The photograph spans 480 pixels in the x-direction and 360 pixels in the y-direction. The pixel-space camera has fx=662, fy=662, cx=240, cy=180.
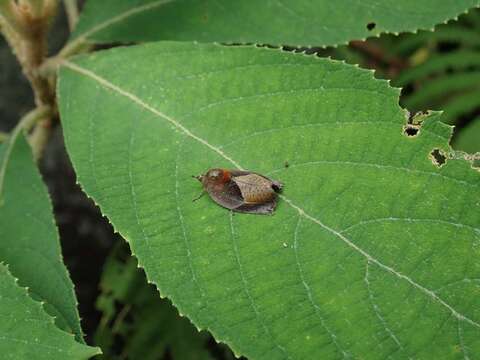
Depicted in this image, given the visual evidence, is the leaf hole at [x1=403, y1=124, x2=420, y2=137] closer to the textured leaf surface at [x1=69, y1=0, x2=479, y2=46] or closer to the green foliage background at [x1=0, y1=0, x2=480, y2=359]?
the green foliage background at [x1=0, y1=0, x2=480, y2=359]

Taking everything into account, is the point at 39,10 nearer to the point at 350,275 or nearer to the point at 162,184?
the point at 162,184

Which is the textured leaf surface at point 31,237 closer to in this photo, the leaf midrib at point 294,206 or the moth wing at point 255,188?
the leaf midrib at point 294,206

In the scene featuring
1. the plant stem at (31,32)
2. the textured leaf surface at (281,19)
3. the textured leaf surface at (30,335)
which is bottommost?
the textured leaf surface at (30,335)

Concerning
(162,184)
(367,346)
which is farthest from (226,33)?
(367,346)

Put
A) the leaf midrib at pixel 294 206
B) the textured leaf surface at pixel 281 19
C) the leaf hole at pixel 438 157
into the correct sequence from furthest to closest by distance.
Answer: the textured leaf surface at pixel 281 19, the leaf hole at pixel 438 157, the leaf midrib at pixel 294 206

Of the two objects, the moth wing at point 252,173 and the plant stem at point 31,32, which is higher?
the plant stem at point 31,32

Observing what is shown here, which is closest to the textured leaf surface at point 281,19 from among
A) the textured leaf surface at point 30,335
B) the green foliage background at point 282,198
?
the green foliage background at point 282,198

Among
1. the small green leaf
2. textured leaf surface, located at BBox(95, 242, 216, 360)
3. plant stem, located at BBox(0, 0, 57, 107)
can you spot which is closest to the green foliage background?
plant stem, located at BBox(0, 0, 57, 107)

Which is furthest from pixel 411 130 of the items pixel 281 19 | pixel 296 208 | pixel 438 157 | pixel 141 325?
pixel 141 325
